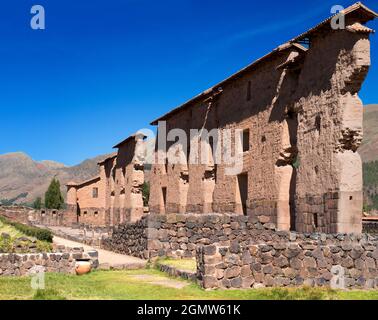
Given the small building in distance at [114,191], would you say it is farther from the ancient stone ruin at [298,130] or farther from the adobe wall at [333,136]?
the adobe wall at [333,136]

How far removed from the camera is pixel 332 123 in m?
18.4

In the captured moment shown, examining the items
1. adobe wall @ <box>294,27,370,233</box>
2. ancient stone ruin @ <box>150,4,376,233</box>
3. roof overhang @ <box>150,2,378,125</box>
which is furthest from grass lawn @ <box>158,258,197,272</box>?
roof overhang @ <box>150,2,378,125</box>

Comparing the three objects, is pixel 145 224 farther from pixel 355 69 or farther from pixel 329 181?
pixel 355 69

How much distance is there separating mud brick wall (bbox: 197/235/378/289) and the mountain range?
380 ft

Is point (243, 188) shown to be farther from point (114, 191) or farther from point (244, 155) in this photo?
point (114, 191)

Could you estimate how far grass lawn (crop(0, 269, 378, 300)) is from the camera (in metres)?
9.66

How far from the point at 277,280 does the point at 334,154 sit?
26.9ft

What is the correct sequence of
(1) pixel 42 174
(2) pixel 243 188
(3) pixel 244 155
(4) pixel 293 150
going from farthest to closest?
(1) pixel 42 174
(2) pixel 243 188
(3) pixel 244 155
(4) pixel 293 150

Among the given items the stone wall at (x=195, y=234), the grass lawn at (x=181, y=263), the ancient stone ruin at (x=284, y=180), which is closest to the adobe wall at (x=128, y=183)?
the ancient stone ruin at (x=284, y=180)

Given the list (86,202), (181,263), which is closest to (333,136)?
(181,263)

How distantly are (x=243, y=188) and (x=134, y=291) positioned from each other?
15.7 metres

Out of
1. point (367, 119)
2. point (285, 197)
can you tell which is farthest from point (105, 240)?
point (367, 119)

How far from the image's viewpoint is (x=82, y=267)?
13.8 metres

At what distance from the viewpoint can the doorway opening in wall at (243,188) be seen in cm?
2550
